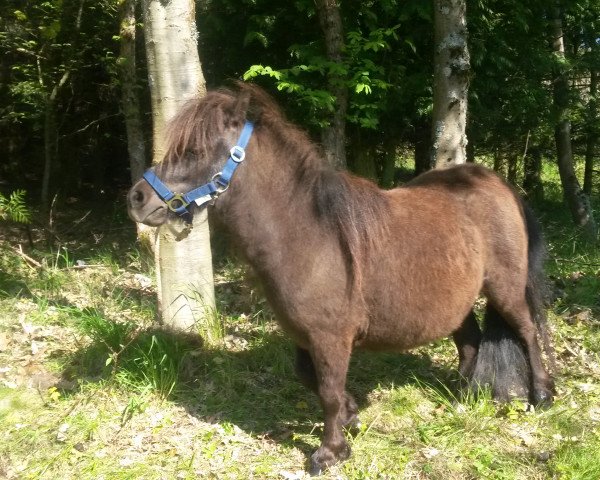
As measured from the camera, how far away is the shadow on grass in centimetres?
390

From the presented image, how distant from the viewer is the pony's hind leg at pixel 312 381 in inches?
141

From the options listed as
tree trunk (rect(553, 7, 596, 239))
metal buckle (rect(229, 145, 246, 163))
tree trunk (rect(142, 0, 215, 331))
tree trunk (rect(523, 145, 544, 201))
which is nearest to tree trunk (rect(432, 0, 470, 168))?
tree trunk (rect(142, 0, 215, 331))

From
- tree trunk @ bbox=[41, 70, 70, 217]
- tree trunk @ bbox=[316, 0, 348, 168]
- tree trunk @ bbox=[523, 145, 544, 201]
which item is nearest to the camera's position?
tree trunk @ bbox=[316, 0, 348, 168]

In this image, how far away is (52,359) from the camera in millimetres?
4445

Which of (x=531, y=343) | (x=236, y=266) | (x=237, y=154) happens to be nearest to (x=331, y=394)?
(x=237, y=154)

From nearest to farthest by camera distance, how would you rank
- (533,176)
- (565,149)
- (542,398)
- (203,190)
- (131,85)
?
(203,190), (542,398), (131,85), (565,149), (533,176)

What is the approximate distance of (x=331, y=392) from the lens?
322 centimetres

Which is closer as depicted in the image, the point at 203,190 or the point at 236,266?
the point at 203,190

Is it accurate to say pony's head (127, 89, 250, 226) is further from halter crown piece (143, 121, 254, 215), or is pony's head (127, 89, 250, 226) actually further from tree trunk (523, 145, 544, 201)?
tree trunk (523, 145, 544, 201)

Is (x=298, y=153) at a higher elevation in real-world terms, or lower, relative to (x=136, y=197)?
higher

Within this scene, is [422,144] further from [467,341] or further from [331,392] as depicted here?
[331,392]

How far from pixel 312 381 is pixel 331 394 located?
35 centimetres

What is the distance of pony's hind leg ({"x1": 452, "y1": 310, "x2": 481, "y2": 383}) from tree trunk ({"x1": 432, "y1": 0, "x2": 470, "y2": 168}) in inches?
59.2

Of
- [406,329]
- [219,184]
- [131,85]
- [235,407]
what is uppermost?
[131,85]
